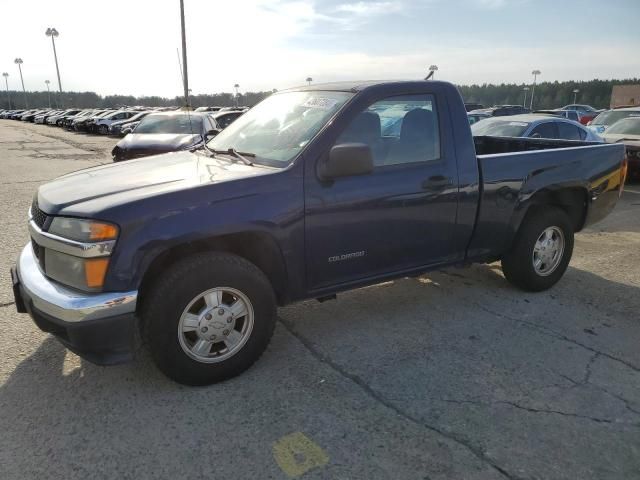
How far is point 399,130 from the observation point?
3.81 metres

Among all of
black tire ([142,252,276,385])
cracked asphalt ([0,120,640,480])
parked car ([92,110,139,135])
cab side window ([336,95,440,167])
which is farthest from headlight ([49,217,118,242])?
parked car ([92,110,139,135])

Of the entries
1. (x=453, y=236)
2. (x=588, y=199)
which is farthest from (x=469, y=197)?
(x=588, y=199)

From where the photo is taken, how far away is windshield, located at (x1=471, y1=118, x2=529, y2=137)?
30.2ft

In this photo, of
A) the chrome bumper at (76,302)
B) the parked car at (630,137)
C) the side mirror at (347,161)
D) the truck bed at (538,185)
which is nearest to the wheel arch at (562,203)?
the truck bed at (538,185)

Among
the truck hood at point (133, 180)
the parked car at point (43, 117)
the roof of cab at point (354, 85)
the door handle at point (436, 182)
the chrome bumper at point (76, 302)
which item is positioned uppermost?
Answer: the roof of cab at point (354, 85)

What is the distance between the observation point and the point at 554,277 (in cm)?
486

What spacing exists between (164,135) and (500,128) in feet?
22.2

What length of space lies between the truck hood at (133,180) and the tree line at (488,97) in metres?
73.9

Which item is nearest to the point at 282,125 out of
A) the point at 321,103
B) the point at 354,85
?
the point at 321,103

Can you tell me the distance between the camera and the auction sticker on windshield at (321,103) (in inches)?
142

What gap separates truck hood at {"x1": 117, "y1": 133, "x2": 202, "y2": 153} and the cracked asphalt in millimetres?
5617

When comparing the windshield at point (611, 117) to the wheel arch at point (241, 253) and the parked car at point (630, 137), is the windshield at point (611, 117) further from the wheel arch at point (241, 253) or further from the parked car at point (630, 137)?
the wheel arch at point (241, 253)

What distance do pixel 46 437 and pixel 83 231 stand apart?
1.12 m

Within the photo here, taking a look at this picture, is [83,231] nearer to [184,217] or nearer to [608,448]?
[184,217]
